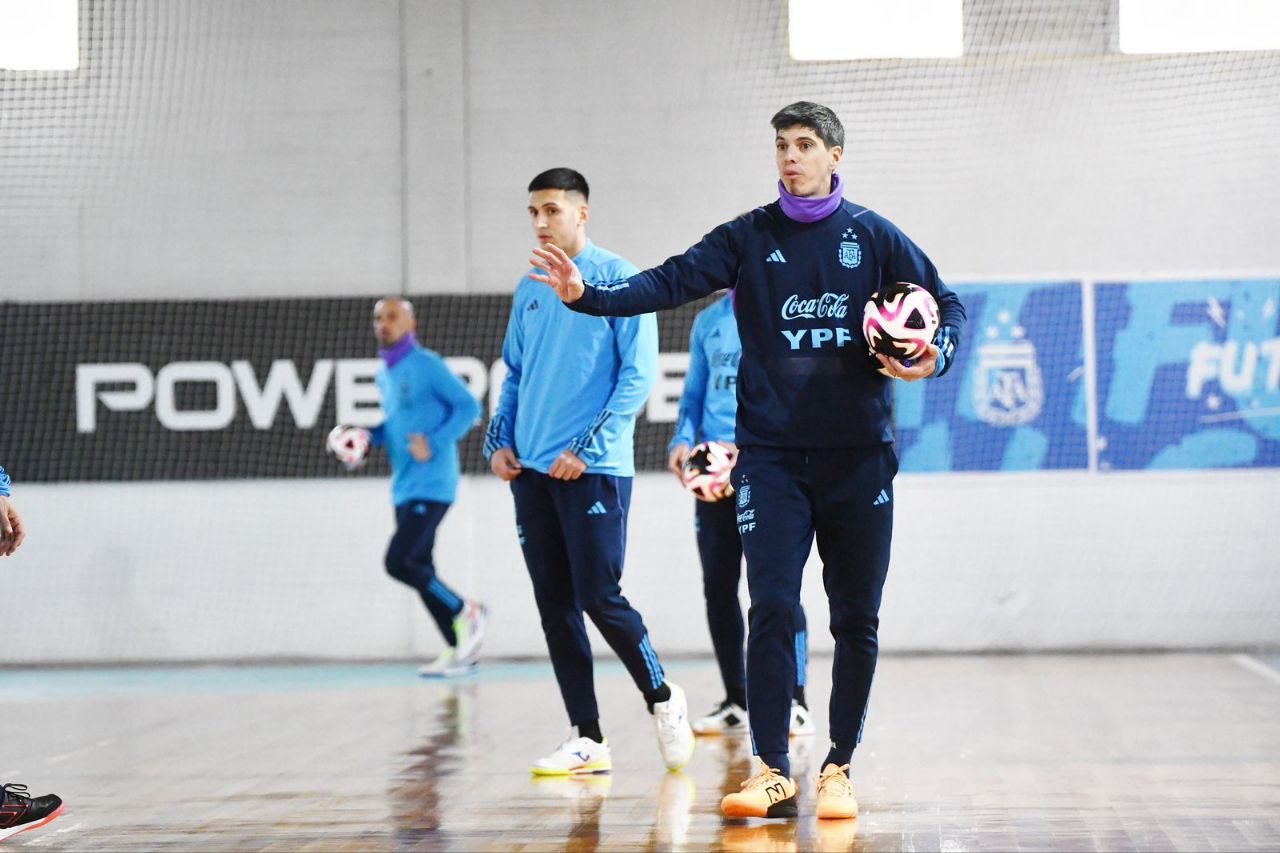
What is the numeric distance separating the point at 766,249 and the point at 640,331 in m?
0.92

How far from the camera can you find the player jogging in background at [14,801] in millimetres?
4297

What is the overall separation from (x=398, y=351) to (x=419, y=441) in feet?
1.92

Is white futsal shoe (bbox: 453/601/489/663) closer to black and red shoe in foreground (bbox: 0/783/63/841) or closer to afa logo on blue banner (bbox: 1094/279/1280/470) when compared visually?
afa logo on blue banner (bbox: 1094/279/1280/470)

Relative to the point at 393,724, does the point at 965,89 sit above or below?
above

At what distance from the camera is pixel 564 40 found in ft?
31.9

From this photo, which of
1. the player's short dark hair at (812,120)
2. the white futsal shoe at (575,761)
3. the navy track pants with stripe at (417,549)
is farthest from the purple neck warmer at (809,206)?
the navy track pants with stripe at (417,549)

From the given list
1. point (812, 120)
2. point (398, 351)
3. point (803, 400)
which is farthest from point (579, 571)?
point (398, 351)

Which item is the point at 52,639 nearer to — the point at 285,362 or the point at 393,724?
the point at 285,362

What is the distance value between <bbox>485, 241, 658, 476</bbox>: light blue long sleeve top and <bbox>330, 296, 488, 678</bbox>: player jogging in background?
3241 mm

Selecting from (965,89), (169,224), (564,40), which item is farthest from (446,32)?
(965,89)

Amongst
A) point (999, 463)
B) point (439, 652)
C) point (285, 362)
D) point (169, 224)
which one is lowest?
point (439, 652)

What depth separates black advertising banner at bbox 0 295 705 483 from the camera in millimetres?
9719

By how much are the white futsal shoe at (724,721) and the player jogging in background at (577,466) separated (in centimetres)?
95

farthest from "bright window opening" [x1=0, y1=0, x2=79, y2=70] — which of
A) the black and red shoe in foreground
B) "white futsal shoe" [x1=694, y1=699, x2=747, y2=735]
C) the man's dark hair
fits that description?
the black and red shoe in foreground
